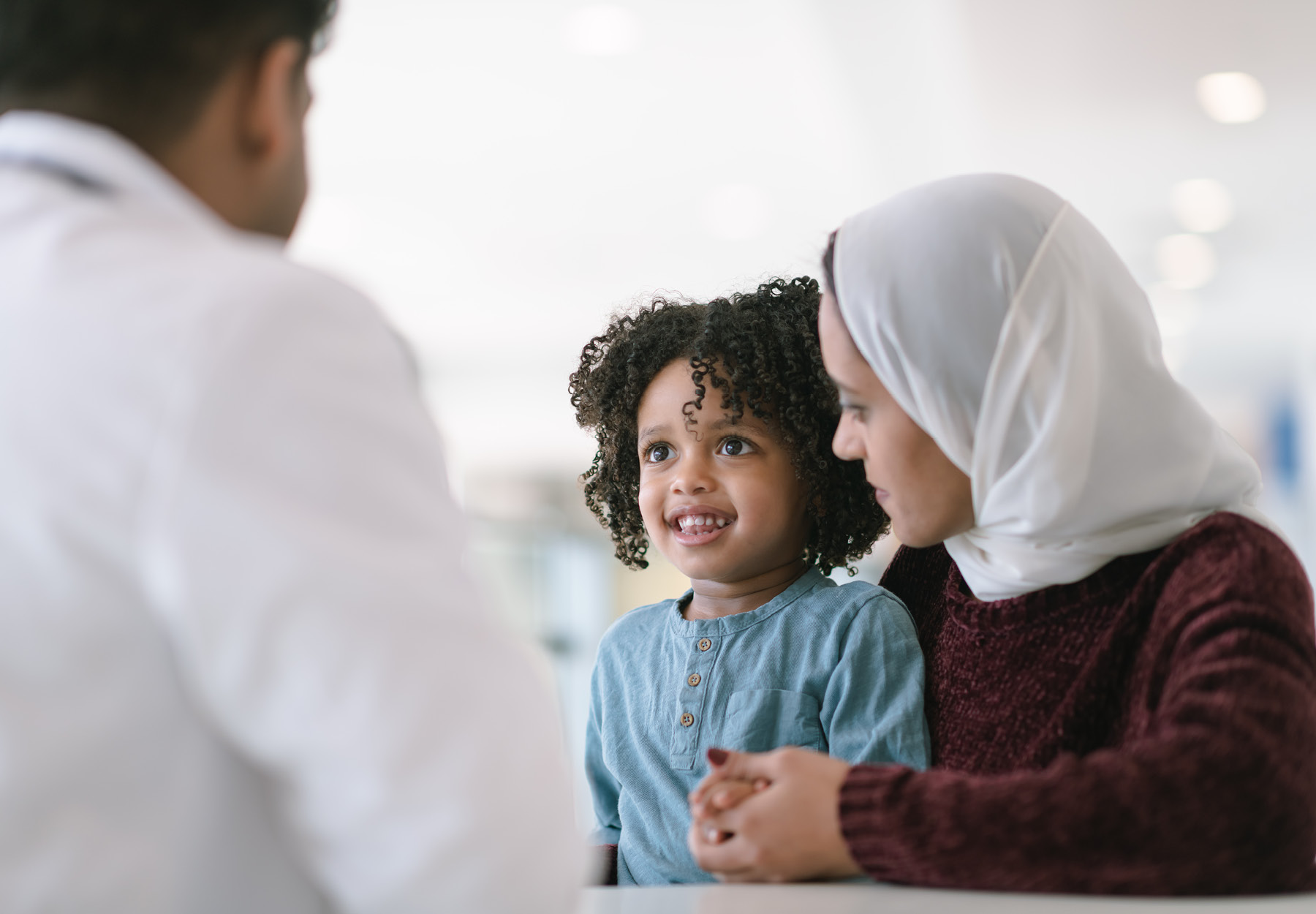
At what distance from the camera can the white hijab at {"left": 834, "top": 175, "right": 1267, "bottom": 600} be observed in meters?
0.99

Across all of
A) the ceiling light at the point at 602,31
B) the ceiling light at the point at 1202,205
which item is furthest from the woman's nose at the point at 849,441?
the ceiling light at the point at 1202,205

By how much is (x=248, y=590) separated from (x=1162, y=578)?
0.75m

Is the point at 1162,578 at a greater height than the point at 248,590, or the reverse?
the point at 248,590

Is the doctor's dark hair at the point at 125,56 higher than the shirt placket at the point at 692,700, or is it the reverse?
the doctor's dark hair at the point at 125,56

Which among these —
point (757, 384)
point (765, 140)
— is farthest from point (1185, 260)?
point (757, 384)

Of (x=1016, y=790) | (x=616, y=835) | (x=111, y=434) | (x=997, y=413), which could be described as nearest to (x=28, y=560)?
(x=111, y=434)

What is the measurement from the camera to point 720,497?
55.4 inches

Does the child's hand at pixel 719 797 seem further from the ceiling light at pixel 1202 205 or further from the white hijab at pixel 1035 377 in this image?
the ceiling light at pixel 1202 205

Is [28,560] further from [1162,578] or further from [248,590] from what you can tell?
[1162,578]

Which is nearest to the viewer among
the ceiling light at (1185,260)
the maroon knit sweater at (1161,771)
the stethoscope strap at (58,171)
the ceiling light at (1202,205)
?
the stethoscope strap at (58,171)

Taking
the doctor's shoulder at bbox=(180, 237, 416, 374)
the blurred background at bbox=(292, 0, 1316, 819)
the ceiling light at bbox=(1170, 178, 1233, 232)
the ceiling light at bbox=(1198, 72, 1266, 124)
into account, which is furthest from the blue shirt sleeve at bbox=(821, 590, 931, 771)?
the ceiling light at bbox=(1170, 178, 1233, 232)

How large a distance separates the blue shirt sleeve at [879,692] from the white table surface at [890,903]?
29 centimetres

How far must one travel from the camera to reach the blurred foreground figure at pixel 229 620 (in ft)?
1.86

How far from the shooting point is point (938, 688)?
1188 millimetres
